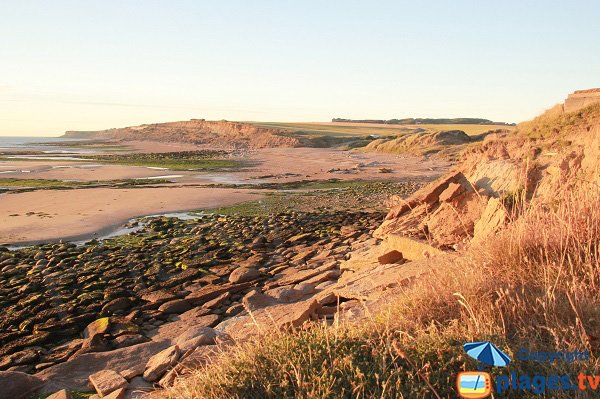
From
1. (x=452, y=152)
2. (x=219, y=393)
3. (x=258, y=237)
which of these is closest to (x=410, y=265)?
(x=219, y=393)

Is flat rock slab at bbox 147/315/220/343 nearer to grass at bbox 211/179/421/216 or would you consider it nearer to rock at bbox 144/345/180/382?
rock at bbox 144/345/180/382

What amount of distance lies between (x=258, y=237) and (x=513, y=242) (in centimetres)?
974

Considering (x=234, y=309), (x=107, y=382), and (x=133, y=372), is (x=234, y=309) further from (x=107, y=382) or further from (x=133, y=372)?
(x=107, y=382)

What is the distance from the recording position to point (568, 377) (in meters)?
3.19

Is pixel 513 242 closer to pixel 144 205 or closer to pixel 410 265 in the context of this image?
pixel 410 265

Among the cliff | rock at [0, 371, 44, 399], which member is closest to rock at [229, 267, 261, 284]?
rock at [0, 371, 44, 399]

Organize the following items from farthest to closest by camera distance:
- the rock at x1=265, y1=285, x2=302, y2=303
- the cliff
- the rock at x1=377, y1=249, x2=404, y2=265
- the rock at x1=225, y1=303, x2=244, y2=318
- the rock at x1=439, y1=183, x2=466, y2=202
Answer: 1. the cliff
2. the rock at x1=439, y1=183, x2=466, y2=202
3. the rock at x1=377, y1=249, x2=404, y2=265
4. the rock at x1=225, y1=303, x2=244, y2=318
5. the rock at x1=265, y1=285, x2=302, y2=303

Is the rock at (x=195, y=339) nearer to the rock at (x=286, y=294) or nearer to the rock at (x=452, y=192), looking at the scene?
the rock at (x=286, y=294)

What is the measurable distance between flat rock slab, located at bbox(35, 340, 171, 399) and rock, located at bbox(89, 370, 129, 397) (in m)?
0.24

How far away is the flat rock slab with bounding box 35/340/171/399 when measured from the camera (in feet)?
18.4

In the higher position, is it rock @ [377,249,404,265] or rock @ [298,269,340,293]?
rock @ [377,249,404,265]

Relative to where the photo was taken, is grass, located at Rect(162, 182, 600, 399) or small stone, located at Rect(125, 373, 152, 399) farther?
small stone, located at Rect(125, 373, 152, 399)

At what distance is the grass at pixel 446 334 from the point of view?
328 cm

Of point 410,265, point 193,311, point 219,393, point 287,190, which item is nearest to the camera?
point 219,393
